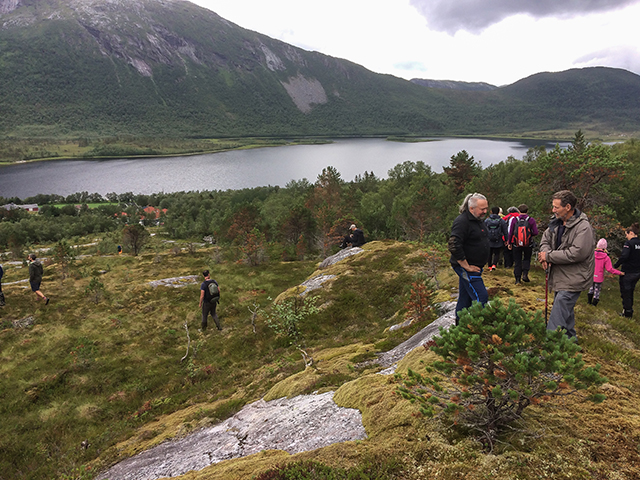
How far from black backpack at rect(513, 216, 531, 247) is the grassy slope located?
1412 mm

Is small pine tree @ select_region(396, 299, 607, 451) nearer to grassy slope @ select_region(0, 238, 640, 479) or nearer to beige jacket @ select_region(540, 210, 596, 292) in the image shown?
grassy slope @ select_region(0, 238, 640, 479)

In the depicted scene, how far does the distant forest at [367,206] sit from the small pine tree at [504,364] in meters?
17.6

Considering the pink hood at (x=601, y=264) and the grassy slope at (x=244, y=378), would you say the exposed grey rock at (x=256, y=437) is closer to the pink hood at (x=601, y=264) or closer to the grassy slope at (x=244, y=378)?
the grassy slope at (x=244, y=378)

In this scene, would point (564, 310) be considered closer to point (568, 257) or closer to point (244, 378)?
point (568, 257)

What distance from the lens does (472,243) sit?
20.1 feet

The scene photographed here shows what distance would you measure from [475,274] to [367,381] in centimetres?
288

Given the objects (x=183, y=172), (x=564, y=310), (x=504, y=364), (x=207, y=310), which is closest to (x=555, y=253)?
(x=564, y=310)

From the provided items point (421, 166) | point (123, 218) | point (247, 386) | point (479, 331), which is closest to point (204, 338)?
point (247, 386)

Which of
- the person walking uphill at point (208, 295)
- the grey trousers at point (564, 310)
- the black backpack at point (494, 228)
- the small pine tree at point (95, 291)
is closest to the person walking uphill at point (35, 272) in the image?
the small pine tree at point (95, 291)

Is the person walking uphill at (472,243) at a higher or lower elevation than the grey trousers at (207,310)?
higher

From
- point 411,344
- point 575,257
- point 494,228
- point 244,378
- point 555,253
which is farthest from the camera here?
point 494,228

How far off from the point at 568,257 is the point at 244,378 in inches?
382

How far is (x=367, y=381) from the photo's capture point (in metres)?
6.25

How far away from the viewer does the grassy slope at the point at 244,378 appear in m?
3.96
